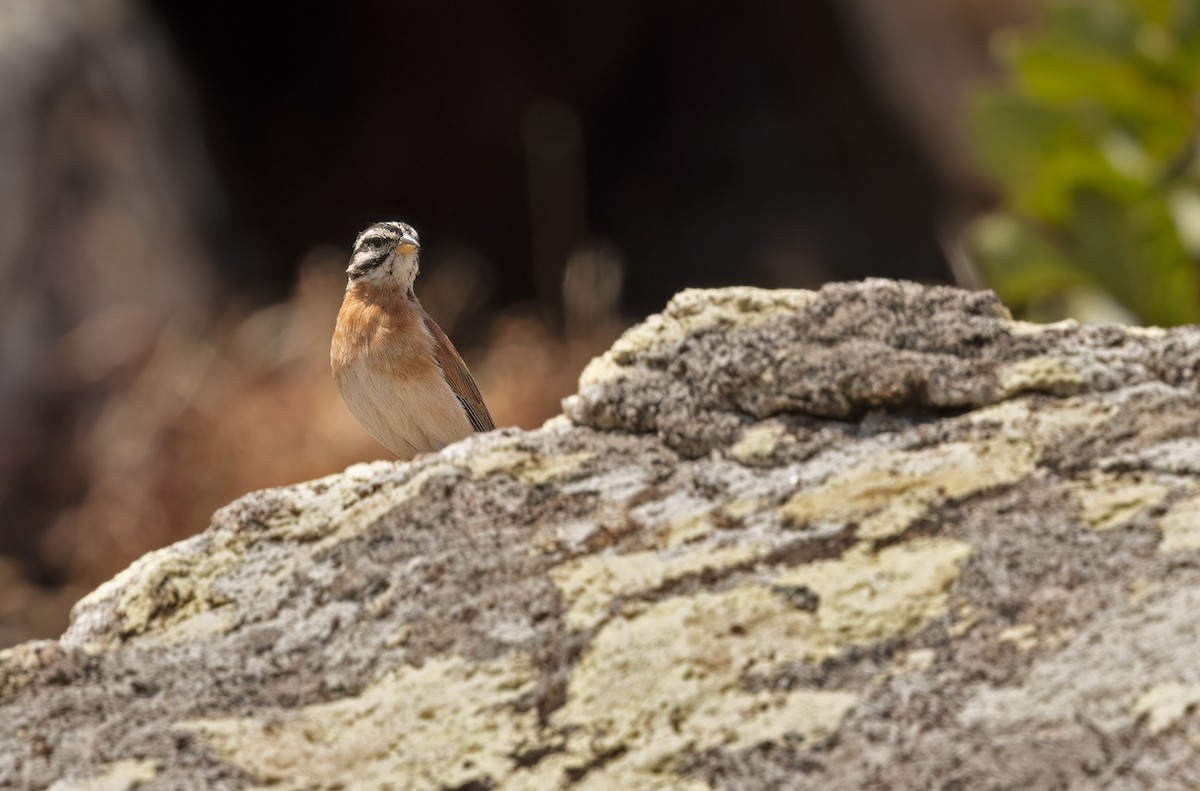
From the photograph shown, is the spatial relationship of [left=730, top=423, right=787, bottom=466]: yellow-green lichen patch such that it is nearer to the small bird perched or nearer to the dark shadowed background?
the small bird perched

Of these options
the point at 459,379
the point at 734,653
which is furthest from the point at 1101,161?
the point at 734,653

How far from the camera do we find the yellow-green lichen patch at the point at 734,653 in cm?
296

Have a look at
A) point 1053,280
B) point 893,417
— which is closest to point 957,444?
point 893,417

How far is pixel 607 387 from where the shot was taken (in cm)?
374

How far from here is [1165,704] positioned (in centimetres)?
269

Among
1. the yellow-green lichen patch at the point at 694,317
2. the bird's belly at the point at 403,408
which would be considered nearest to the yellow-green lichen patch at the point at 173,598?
the yellow-green lichen patch at the point at 694,317

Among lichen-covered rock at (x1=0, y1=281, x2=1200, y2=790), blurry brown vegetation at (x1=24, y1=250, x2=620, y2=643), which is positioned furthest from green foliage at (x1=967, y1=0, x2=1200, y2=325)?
lichen-covered rock at (x1=0, y1=281, x2=1200, y2=790)

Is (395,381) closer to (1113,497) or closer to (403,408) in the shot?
(403,408)

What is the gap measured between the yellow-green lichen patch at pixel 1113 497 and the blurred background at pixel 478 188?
17.0 feet

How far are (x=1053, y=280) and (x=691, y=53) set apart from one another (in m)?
8.25

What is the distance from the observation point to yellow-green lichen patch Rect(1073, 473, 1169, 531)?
3088 mm

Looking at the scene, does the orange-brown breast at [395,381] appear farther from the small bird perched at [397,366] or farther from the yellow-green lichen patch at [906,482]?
the yellow-green lichen patch at [906,482]

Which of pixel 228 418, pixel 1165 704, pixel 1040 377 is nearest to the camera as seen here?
pixel 1165 704

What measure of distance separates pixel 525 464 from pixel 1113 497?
51.3 inches
